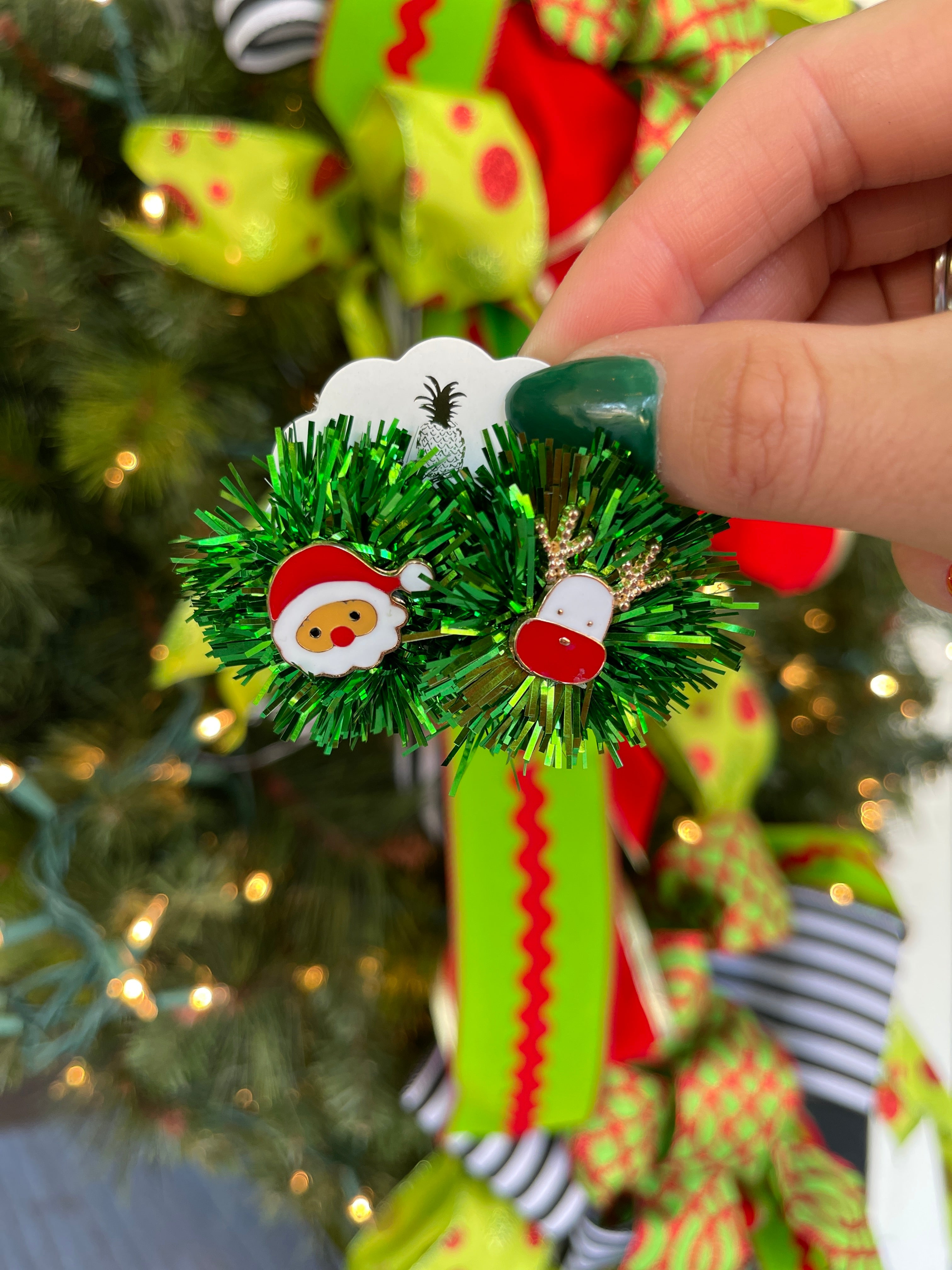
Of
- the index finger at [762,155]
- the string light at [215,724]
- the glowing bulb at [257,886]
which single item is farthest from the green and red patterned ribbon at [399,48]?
the glowing bulb at [257,886]

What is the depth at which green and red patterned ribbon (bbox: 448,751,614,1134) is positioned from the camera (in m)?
0.50

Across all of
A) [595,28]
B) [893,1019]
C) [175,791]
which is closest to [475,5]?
[595,28]

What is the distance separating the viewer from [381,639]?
298 millimetres

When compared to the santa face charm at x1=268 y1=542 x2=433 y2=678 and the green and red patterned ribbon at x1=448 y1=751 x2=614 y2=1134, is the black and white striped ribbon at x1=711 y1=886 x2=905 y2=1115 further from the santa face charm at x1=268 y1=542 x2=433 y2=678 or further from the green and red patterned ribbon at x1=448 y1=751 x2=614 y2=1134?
the santa face charm at x1=268 y1=542 x2=433 y2=678

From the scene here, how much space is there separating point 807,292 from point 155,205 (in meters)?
0.37

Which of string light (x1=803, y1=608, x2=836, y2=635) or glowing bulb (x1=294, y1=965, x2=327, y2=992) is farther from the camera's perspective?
string light (x1=803, y1=608, x2=836, y2=635)

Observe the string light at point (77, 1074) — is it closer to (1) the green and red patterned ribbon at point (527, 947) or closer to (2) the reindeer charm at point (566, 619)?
(1) the green and red patterned ribbon at point (527, 947)

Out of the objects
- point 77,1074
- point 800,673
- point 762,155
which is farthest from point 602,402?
point 77,1074

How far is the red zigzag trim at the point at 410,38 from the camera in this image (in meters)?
0.40

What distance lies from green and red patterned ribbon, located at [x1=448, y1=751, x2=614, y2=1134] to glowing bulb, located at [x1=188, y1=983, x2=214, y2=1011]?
0.16 metres

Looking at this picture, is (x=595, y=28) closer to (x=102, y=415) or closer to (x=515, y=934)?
(x=102, y=415)

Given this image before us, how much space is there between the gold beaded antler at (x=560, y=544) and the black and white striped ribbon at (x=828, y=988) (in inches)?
17.8

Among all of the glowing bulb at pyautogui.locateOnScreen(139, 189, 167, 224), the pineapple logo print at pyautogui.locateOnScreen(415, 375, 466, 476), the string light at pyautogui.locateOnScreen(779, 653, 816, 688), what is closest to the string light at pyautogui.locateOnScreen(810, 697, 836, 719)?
the string light at pyautogui.locateOnScreen(779, 653, 816, 688)

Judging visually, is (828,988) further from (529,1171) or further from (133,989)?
(133,989)
